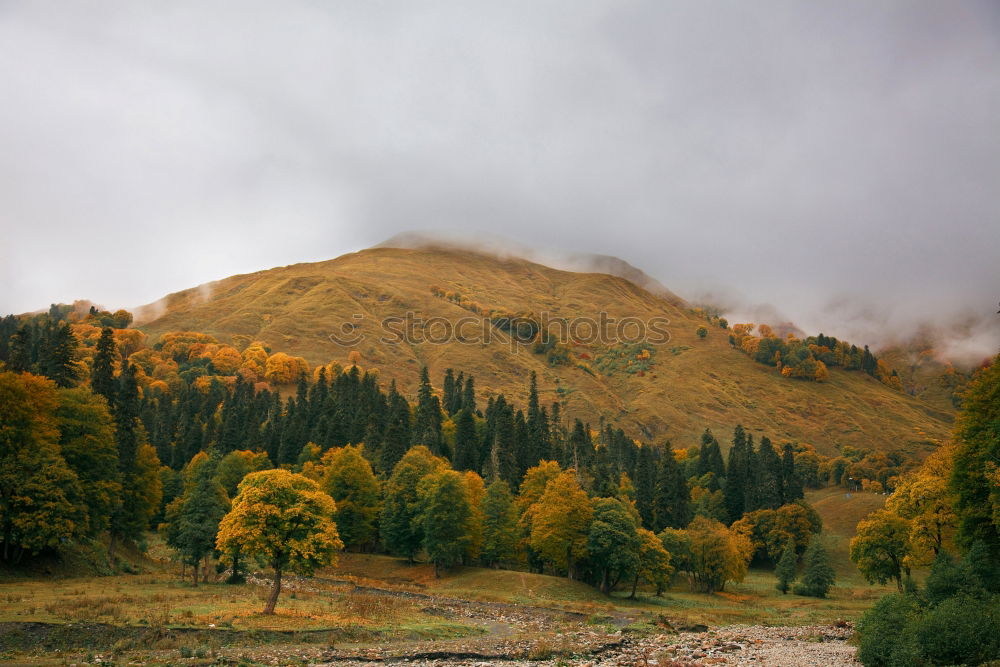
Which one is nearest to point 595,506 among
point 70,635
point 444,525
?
point 444,525

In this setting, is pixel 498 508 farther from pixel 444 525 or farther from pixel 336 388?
pixel 336 388

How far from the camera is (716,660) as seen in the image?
43.7 m

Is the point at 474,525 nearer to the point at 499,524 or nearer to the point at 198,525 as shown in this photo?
the point at 499,524

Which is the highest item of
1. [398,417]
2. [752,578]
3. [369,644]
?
[398,417]

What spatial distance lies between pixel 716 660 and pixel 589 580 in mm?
54541

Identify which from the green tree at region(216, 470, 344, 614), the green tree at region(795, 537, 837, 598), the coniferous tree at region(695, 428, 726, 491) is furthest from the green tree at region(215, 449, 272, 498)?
the coniferous tree at region(695, 428, 726, 491)

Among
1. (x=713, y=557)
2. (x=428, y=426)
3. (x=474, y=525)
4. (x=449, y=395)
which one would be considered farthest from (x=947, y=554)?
(x=449, y=395)

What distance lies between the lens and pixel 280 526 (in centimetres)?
4988

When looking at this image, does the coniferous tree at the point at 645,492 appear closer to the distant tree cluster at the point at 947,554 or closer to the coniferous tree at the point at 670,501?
the coniferous tree at the point at 670,501

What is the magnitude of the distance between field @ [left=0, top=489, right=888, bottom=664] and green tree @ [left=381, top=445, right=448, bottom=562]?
10.4 ft

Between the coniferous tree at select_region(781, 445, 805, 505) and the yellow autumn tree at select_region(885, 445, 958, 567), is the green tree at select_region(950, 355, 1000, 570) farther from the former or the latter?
the coniferous tree at select_region(781, 445, 805, 505)

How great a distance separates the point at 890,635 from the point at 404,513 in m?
71.0

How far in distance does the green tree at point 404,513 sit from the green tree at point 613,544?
2474 cm

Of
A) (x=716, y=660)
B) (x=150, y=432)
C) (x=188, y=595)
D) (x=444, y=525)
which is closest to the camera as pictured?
(x=716, y=660)
